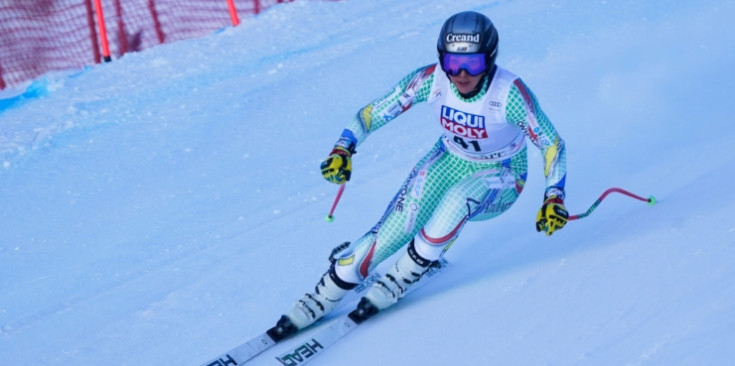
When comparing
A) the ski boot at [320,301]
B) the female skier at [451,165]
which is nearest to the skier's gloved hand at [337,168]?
the female skier at [451,165]

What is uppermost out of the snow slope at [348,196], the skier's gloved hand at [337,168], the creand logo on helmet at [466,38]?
the creand logo on helmet at [466,38]

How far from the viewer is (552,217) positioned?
338 centimetres

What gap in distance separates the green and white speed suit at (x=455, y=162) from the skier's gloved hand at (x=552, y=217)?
→ 0.30ft

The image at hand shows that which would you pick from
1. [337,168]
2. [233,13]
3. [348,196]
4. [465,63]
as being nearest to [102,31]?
[233,13]

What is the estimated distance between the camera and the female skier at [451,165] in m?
3.47

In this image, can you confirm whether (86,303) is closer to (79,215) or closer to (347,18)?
(79,215)

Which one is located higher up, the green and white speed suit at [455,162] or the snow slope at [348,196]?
the green and white speed suit at [455,162]

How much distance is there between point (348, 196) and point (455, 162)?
4.22ft

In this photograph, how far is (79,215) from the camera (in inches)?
200

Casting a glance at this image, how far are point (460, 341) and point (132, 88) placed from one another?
3900 millimetres

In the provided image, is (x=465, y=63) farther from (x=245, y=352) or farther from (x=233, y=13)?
(x=233, y=13)

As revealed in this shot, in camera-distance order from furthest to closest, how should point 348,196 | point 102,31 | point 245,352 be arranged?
point 102,31
point 348,196
point 245,352

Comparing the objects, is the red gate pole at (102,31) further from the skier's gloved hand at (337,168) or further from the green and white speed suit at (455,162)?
the skier's gloved hand at (337,168)

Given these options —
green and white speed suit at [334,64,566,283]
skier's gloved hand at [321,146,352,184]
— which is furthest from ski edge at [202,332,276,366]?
skier's gloved hand at [321,146,352,184]
